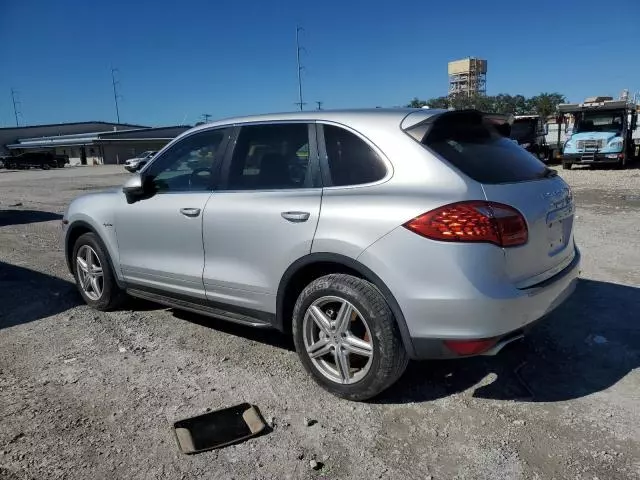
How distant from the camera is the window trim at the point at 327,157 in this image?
3.11 metres

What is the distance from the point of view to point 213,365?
3867 mm

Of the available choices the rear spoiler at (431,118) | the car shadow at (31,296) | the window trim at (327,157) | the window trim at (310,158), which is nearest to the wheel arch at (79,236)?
the car shadow at (31,296)

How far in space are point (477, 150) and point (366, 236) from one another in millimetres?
901

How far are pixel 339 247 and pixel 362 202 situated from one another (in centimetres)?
30

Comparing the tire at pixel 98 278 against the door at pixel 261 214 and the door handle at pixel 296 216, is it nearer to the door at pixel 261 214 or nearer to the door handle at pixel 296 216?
the door at pixel 261 214

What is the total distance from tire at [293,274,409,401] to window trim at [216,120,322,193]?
0.64 meters

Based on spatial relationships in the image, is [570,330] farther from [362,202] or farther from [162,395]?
[162,395]

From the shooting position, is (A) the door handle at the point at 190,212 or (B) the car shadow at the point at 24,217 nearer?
(A) the door handle at the point at 190,212

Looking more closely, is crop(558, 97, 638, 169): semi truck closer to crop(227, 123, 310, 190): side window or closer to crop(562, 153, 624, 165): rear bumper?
crop(562, 153, 624, 165): rear bumper

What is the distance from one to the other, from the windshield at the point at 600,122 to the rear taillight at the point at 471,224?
22.6 metres

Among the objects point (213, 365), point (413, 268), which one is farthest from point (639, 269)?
point (213, 365)

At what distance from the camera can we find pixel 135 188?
171 inches

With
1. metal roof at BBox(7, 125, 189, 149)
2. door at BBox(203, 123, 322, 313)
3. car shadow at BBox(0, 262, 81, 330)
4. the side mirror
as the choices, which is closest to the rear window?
door at BBox(203, 123, 322, 313)

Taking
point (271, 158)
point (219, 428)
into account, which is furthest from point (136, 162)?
point (219, 428)
